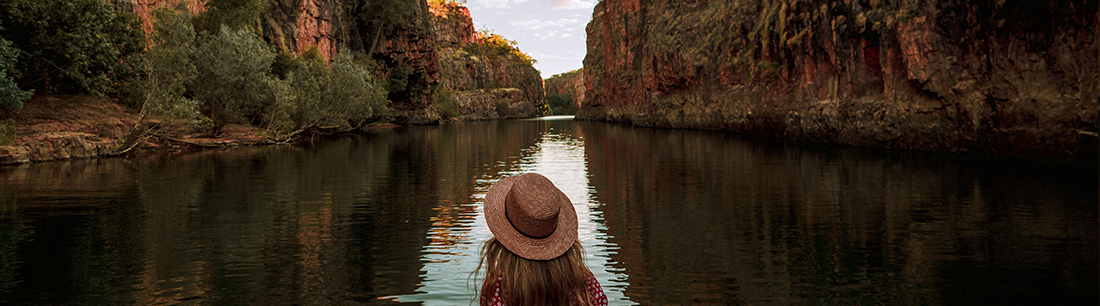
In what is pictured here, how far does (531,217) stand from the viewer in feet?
9.30

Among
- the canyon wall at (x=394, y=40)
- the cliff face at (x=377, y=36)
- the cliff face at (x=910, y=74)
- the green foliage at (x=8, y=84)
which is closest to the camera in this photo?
the cliff face at (x=910, y=74)

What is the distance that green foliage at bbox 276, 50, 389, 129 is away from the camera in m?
37.4

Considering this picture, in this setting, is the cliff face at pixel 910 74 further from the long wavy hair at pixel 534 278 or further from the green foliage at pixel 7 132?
the green foliage at pixel 7 132

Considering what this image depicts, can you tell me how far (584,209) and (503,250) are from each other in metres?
9.76

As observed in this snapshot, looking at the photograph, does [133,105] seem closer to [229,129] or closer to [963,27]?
[229,129]

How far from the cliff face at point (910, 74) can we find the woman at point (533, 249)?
20.1 meters

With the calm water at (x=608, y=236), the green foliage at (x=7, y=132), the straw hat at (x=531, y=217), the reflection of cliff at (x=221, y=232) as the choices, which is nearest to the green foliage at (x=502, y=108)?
the green foliage at (x=7, y=132)

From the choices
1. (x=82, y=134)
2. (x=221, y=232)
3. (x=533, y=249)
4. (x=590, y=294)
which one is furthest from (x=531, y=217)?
(x=82, y=134)

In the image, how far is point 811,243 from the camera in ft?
30.3

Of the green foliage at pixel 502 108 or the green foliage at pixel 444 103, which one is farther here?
the green foliage at pixel 502 108

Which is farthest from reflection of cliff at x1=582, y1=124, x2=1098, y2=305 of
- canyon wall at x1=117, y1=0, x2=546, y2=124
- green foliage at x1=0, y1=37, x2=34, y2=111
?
canyon wall at x1=117, y1=0, x2=546, y2=124

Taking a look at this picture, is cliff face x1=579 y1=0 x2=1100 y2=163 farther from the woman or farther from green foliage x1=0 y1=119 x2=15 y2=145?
green foliage x1=0 y1=119 x2=15 y2=145

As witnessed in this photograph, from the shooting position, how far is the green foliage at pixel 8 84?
20984 mm

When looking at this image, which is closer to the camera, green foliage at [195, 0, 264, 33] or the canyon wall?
Answer: green foliage at [195, 0, 264, 33]
